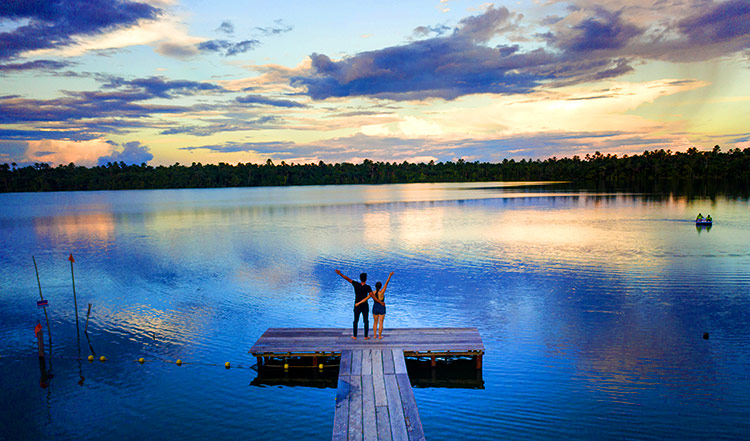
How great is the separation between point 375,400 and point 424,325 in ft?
30.4

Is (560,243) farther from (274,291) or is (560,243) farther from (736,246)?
(274,291)

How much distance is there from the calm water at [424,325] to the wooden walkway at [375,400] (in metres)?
1.28

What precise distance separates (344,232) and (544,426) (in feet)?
155

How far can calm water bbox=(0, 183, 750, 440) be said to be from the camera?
14.7 meters

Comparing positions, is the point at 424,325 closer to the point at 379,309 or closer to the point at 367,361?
the point at 379,309

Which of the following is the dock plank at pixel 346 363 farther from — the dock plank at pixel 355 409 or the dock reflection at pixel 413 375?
the dock reflection at pixel 413 375

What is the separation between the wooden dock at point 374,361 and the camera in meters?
12.5

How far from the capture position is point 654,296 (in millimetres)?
27484

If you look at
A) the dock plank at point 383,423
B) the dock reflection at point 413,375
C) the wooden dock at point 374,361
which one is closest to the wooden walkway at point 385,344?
the wooden dock at point 374,361

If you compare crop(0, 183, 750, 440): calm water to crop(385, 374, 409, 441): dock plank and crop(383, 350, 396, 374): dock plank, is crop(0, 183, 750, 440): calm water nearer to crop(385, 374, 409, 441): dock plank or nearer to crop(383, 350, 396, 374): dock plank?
crop(385, 374, 409, 441): dock plank

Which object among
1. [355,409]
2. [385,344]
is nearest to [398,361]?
[385,344]

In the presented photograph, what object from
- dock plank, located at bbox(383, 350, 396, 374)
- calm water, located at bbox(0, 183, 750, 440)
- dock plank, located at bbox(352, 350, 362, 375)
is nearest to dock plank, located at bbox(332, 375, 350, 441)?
dock plank, located at bbox(352, 350, 362, 375)

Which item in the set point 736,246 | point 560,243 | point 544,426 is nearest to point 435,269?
point 560,243

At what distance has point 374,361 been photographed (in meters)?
16.7
